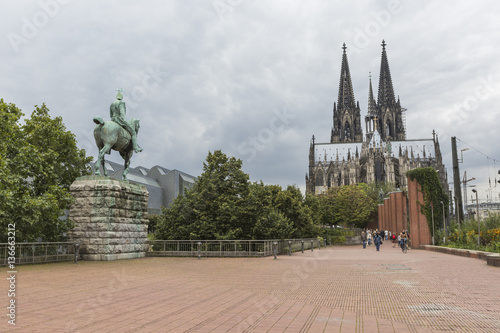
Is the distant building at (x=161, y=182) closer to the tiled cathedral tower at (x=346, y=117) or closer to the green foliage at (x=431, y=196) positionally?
the green foliage at (x=431, y=196)

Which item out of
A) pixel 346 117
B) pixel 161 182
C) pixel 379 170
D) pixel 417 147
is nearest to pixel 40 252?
pixel 161 182

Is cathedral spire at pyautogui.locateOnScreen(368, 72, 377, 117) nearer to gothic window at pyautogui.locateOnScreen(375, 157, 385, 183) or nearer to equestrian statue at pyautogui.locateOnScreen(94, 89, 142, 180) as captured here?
gothic window at pyautogui.locateOnScreen(375, 157, 385, 183)

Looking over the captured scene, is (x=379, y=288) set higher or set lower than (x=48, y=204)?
lower

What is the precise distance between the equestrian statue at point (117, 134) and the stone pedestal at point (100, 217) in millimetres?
956

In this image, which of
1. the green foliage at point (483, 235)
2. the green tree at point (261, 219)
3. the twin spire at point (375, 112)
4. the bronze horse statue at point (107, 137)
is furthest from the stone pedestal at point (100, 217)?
the twin spire at point (375, 112)

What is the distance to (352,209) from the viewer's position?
66.8 meters

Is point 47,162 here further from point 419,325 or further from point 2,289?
point 419,325

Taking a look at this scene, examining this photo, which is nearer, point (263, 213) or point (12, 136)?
point (12, 136)

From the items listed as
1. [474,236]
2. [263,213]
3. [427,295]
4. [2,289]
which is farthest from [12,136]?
[474,236]

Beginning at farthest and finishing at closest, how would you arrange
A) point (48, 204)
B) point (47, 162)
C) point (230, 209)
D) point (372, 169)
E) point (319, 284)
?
point (372, 169) → point (230, 209) → point (47, 162) → point (48, 204) → point (319, 284)

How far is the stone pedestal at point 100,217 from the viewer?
55.2ft

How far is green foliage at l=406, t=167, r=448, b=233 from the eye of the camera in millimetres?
→ 36156

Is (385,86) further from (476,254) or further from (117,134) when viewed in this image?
(117,134)

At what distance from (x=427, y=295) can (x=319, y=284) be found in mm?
2705
